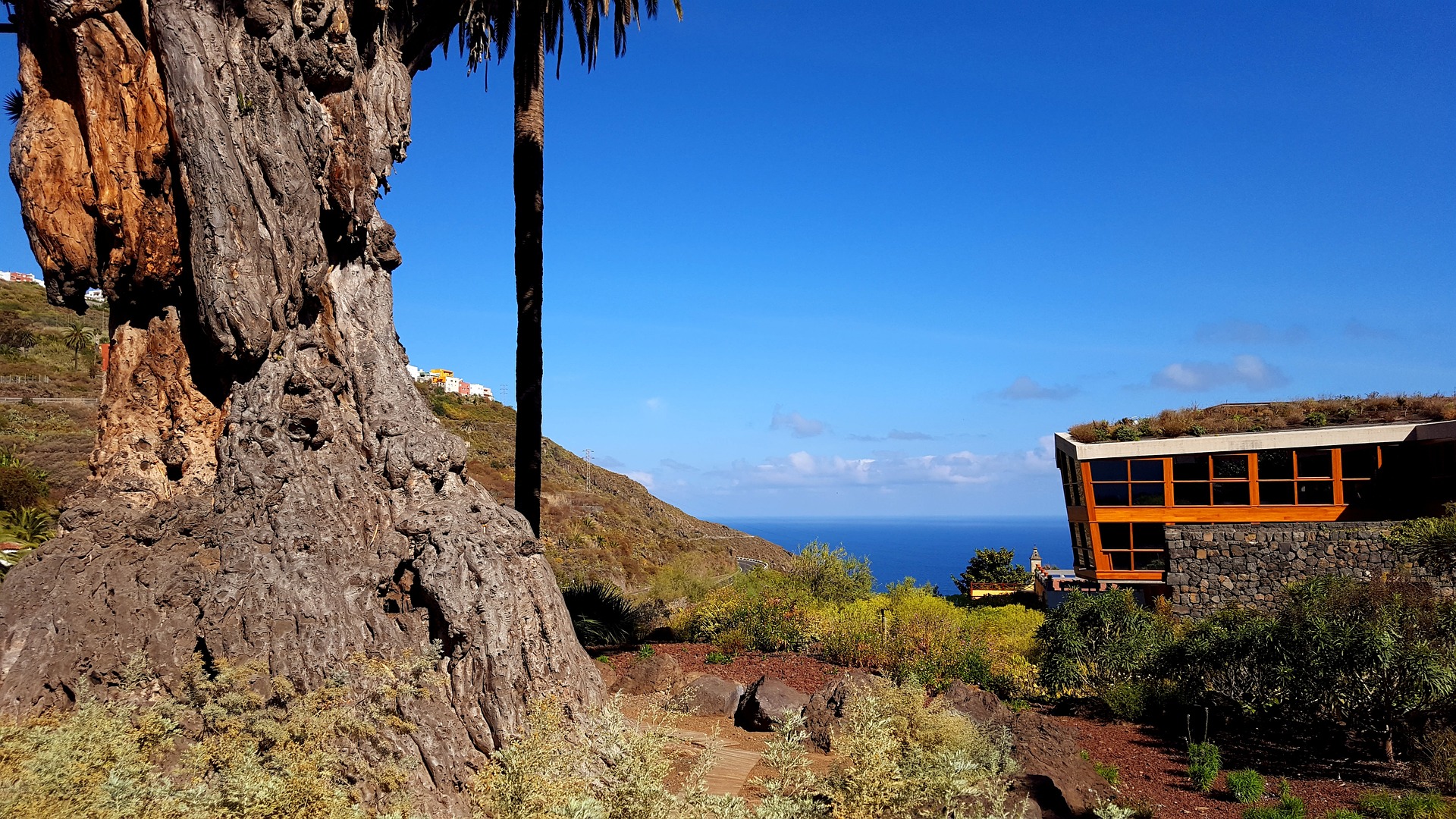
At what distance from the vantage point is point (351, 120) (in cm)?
699

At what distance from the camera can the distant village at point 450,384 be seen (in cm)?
7238

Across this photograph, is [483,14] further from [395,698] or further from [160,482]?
[395,698]

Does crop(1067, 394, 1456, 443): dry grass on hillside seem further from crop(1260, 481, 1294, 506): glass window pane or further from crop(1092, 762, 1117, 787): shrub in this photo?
crop(1092, 762, 1117, 787): shrub

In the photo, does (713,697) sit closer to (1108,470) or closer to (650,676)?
(650,676)

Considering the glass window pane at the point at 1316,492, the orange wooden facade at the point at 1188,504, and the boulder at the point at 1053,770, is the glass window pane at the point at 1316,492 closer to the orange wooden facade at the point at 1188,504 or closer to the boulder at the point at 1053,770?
the orange wooden facade at the point at 1188,504

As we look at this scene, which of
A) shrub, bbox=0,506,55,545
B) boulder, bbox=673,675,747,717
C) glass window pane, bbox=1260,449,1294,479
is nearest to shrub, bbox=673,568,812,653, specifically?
boulder, bbox=673,675,747,717

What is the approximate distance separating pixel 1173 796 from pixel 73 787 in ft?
25.7

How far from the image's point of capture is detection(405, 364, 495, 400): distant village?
2849 inches

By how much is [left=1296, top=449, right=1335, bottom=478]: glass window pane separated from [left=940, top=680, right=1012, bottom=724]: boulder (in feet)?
51.1

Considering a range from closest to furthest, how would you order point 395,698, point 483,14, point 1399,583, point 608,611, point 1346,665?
point 395,698
point 1346,665
point 1399,583
point 483,14
point 608,611

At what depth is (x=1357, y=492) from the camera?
1917 cm

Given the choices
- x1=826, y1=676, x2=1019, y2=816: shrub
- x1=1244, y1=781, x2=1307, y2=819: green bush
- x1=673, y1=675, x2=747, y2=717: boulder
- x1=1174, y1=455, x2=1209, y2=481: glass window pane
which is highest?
x1=1174, y1=455, x2=1209, y2=481: glass window pane

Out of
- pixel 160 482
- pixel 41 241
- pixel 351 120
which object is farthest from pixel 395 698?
pixel 351 120

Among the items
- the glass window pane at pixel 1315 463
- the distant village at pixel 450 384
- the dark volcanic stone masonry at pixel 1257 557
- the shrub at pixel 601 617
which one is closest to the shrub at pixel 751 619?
the shrub at pixel 601 617
